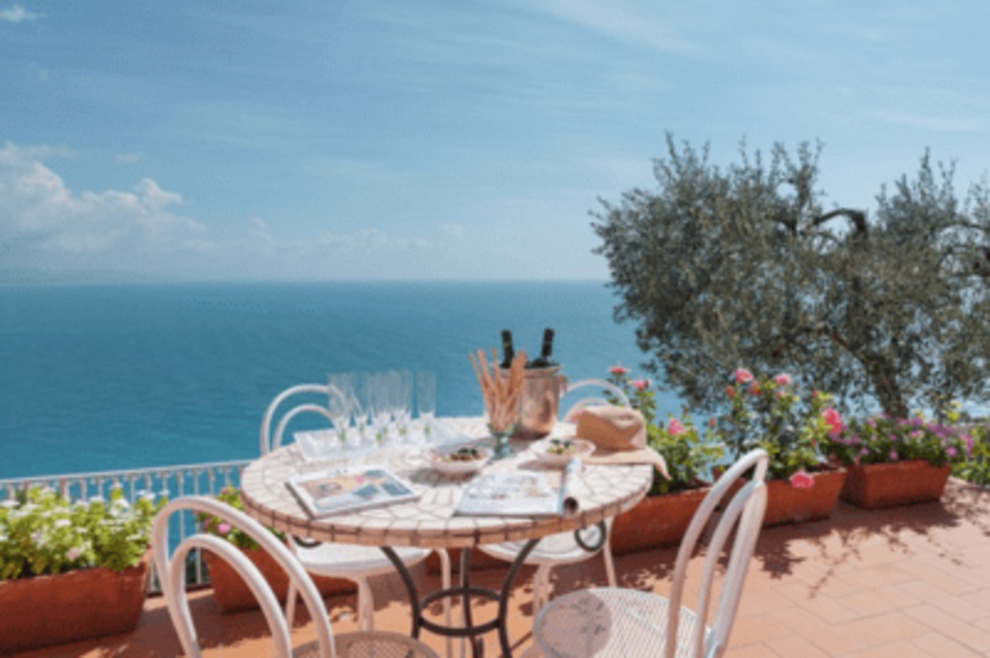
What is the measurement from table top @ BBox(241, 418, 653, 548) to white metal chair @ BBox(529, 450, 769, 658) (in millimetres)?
249

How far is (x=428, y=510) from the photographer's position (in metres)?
1.41

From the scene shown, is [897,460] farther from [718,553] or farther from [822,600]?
[718,553]

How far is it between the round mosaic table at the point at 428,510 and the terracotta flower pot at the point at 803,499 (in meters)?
1.97

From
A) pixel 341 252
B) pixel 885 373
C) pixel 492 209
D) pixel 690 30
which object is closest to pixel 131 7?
pixel 341 252

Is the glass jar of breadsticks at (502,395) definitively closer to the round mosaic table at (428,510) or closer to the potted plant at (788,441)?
the round mosaic table at (428,510)

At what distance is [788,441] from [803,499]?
41 cm

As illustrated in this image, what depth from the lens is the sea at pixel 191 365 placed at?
71.7 feet

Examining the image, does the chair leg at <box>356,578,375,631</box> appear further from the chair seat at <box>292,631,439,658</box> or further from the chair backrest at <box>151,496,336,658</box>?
the chair backrest at <box>151,496,336,658</box>

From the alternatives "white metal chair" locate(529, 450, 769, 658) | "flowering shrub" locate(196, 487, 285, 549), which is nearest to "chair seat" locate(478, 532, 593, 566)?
"white metal chair" locate(529, 450, 769, 658)

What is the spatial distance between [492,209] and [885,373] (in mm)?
33551

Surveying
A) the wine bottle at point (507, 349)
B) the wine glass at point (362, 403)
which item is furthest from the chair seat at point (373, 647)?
the wine bottle at point (507, 349)

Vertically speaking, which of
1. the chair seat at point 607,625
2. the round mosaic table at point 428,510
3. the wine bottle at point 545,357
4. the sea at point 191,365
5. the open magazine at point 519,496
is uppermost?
the wine bottle at point 545,357

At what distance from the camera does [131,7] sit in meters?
22.5

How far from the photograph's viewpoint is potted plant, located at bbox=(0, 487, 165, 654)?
2297mm
